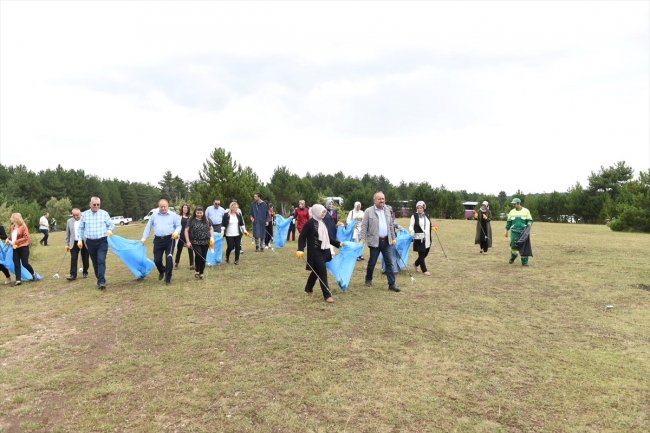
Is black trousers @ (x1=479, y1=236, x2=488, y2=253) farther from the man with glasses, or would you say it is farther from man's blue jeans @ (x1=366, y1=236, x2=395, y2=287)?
the man with glasses

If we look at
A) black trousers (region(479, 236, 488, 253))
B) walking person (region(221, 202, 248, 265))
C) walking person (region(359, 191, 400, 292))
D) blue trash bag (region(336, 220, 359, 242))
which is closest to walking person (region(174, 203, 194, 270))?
walking person (region(221, 202, 248, 265))

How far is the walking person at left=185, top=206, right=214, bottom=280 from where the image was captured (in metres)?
10.4

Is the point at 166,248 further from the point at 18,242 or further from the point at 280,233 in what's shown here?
the point at 280,233

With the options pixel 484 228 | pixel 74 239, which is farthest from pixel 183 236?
pixel 484 228

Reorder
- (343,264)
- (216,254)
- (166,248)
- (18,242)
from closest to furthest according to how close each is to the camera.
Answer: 1. (343,264)
2. (166,248)
3. (18,242)
4. (216,254)

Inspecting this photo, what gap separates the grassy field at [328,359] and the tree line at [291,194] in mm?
14072

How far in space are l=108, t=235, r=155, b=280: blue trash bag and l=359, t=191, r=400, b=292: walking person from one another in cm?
563

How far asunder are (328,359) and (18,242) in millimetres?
9287

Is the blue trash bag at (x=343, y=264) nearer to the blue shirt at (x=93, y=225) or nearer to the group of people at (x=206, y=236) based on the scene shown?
the group of people at (x=206, y=236)

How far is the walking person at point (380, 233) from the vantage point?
8.80m

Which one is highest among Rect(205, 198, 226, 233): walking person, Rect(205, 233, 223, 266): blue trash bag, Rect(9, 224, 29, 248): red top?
Rect(205, 198, 226, 233): walking person

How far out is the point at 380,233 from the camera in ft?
29.2

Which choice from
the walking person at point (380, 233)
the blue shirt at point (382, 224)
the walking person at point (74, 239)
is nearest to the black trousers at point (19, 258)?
the walking person at point (74, 239)

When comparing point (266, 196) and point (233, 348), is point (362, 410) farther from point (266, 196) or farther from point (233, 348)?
point (266, 196)
